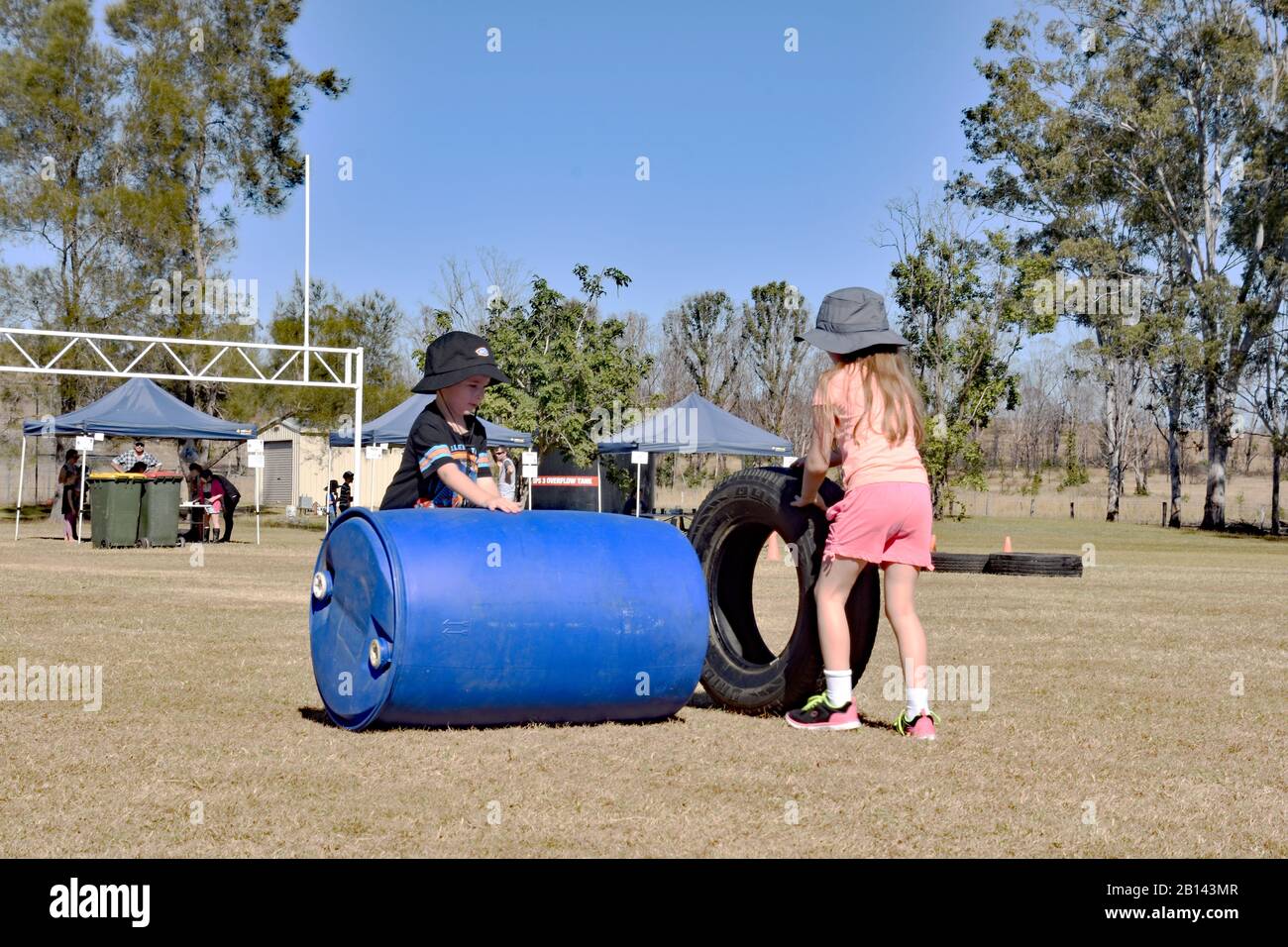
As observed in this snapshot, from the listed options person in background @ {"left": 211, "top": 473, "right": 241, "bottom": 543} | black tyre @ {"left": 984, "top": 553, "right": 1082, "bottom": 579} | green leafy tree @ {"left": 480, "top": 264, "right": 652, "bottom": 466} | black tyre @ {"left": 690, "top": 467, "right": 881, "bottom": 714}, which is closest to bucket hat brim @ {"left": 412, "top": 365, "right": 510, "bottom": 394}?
black tyre @ {"left": 690, "top": 467, "right": 881, "bottom": 714}

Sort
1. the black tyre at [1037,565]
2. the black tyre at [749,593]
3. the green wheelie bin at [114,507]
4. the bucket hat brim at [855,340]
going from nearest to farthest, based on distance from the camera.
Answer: the bucket hat brim at [855,340] → the black tyre at [749,593] → the black tyre at [1037,565] → the green wheelie bin at [114,507]

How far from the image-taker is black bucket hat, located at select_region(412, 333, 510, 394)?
22.7ft

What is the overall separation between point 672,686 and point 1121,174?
49.0m

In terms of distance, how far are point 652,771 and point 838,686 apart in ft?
4.41

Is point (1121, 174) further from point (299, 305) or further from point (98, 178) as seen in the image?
point (98, 178)

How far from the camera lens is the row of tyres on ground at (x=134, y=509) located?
24828mm

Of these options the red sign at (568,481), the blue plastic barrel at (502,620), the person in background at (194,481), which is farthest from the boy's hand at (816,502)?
the red sign at (568,481)

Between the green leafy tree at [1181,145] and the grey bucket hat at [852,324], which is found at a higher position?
the green leafy tree at [1181,145]

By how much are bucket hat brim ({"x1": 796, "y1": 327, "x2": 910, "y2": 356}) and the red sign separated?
1193 inches

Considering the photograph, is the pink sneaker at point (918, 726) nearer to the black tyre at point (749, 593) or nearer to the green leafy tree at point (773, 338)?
the black tyre at point (749, 593)

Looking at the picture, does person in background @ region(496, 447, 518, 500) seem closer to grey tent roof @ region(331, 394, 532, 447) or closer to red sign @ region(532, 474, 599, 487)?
grey tent roof @ region(331, 394, 532, 447)
